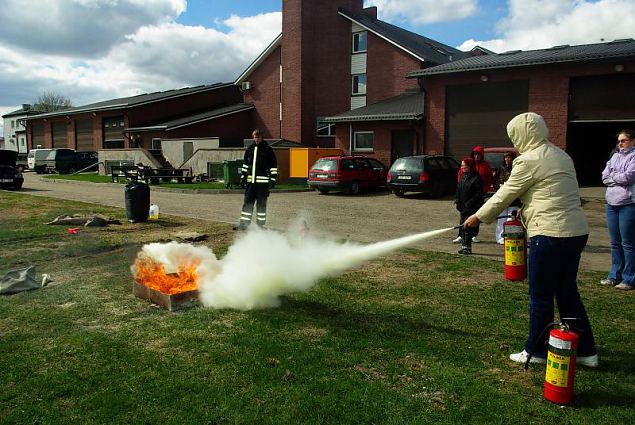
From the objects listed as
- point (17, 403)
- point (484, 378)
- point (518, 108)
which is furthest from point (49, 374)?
point (518, 108)

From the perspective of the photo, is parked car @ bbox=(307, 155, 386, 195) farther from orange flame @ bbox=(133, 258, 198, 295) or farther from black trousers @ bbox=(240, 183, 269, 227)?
orange flame @ bbox=(133, 258, 198, 295)

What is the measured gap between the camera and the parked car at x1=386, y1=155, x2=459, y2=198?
758 inches

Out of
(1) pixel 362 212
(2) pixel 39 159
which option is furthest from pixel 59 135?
(1) pixel 362 212

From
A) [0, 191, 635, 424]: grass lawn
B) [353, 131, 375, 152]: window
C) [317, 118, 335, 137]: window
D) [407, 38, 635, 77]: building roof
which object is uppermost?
[407, 38, 635, 77]: building roof

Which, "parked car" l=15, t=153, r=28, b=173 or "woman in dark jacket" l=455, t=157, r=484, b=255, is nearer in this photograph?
"woman in dark jacket" l=455, t=157, r=484, b=255

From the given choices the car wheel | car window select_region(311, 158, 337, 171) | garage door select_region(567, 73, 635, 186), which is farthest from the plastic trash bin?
garage door select_region(567, 73, 635, 186)

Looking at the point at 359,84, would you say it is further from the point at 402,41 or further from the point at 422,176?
the point at 422,176

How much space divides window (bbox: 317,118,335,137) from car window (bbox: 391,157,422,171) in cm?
1570

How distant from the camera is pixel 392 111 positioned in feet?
86.8

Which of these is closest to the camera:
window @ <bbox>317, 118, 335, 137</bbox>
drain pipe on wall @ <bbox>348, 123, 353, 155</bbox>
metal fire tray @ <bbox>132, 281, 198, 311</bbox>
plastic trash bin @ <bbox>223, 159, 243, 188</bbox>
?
metal fire tray @ <bbox>132, 281, 198, 311</bbox>

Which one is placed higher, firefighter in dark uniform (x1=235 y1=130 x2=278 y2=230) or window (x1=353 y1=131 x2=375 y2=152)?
window (x1=353 y1=131 x2=375 y2=152)

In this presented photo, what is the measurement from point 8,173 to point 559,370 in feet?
83.7

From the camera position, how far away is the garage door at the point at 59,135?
1967 inches

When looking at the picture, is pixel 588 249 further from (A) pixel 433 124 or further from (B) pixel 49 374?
(A) pixel 433 124
